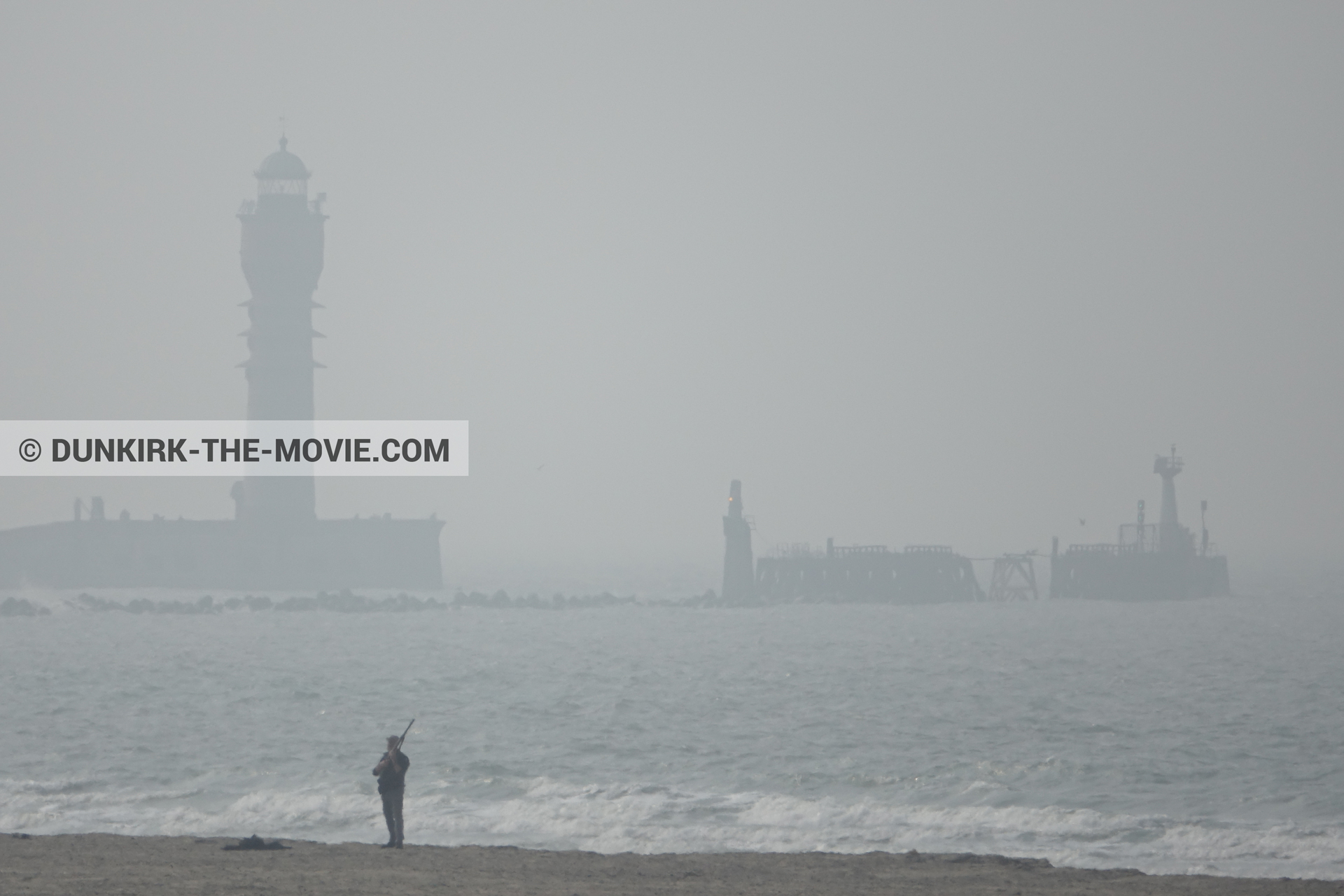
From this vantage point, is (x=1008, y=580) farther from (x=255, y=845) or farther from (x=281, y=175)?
(x=255, y=845)

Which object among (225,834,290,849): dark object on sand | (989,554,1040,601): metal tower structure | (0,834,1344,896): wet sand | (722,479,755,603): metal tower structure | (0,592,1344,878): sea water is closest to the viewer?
(0,834,1344,896): wet sand

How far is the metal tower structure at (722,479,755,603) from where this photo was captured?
9375 cm

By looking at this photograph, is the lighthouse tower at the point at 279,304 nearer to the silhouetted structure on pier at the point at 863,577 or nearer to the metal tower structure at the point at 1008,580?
the silhouetted structure on pier at the point at 863,577

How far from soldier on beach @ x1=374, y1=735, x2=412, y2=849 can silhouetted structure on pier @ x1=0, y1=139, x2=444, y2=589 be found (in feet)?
260

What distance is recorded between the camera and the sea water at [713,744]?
24.1m

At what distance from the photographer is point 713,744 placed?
33.9 metres

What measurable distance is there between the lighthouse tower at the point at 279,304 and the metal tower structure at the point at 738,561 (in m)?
26.6

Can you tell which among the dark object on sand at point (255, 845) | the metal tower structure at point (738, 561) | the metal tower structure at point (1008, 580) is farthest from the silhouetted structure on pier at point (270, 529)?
the dark object on sand at point (255, 845)

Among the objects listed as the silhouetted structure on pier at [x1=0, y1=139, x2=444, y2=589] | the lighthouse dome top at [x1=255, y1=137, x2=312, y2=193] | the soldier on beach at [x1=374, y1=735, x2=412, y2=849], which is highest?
the lighthouse dome top at [x1=255, y1=137, x2=312, y2=193]

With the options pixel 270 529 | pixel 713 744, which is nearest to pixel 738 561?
pixel 270 529

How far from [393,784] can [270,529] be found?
85.3m

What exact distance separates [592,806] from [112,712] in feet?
58.6

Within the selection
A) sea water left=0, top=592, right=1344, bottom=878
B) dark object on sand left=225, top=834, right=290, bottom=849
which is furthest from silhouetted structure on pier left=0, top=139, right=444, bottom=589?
dark object on sand left=225, top=834, right=290, bottom=849

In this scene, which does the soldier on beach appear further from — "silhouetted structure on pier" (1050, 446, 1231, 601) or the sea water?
"silhouetted structure on pier" (1050, 446, 1231, 601)
